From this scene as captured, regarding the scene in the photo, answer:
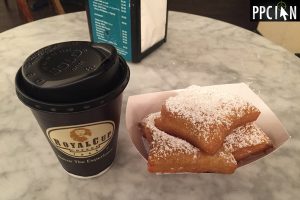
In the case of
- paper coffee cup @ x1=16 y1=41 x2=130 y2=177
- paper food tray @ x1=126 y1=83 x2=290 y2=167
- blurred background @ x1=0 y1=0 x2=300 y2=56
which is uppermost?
paper coffee cup @ x1=16 y1=41 x2=130 y2=177

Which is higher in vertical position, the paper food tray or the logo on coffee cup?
the logo on coffee cup

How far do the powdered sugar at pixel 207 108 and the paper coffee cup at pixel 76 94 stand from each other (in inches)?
4.4

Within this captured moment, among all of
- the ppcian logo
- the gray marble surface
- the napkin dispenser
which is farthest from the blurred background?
the napkin dispenser

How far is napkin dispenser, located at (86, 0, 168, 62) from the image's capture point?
683mm

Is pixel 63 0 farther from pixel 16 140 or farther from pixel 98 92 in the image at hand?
pixel 98 92

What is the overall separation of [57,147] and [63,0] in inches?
95.7

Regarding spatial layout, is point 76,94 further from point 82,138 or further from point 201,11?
point 201,11

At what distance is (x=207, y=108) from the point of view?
487mm

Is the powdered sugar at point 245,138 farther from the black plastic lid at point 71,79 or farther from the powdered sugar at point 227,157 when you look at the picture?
the black plastic lid at point 71,79

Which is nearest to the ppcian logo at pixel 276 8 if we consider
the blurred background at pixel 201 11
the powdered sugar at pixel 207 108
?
the blurred background at pixel 201 11

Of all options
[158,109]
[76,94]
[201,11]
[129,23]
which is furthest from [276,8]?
[76,94]

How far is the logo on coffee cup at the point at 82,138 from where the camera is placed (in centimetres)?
40

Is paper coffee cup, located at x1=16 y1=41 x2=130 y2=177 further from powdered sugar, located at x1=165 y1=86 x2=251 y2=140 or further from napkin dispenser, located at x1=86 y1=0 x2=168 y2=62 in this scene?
napkin dispenser, located at x1=86 y1=0 x2=168 y2=62

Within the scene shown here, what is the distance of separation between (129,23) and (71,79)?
38cm
